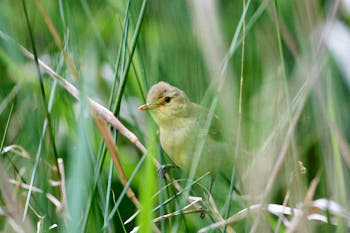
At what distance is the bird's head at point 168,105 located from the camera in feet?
5.67

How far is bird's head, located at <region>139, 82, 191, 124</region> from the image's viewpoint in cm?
173

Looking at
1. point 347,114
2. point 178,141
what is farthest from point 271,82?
point 178,141

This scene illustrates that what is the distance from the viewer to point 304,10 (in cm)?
101

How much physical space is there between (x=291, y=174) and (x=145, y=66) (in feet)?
1.52

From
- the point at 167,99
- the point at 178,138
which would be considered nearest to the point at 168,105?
the point at 167,99

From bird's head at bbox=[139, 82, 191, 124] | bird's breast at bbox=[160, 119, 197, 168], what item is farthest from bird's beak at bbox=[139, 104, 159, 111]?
bird's breast at bbox=[160, 119, 197, 168]

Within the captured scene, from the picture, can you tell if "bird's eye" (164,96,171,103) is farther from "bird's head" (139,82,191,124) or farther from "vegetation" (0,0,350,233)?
"vegetation" (0,0,350,233)

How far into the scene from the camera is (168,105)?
177cm

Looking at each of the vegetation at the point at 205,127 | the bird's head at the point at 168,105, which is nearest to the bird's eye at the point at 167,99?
the bird's head at the point at 168,105

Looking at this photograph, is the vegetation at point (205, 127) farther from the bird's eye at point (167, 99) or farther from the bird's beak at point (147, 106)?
the bird's eye at point (167, 99)

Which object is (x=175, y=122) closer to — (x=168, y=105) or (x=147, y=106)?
(x=168, y=105)

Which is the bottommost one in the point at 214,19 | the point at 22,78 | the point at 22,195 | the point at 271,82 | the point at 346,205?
the point at 22,195

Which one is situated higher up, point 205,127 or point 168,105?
point 205,127

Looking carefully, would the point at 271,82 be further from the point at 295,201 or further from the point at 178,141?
the point at 295,201
